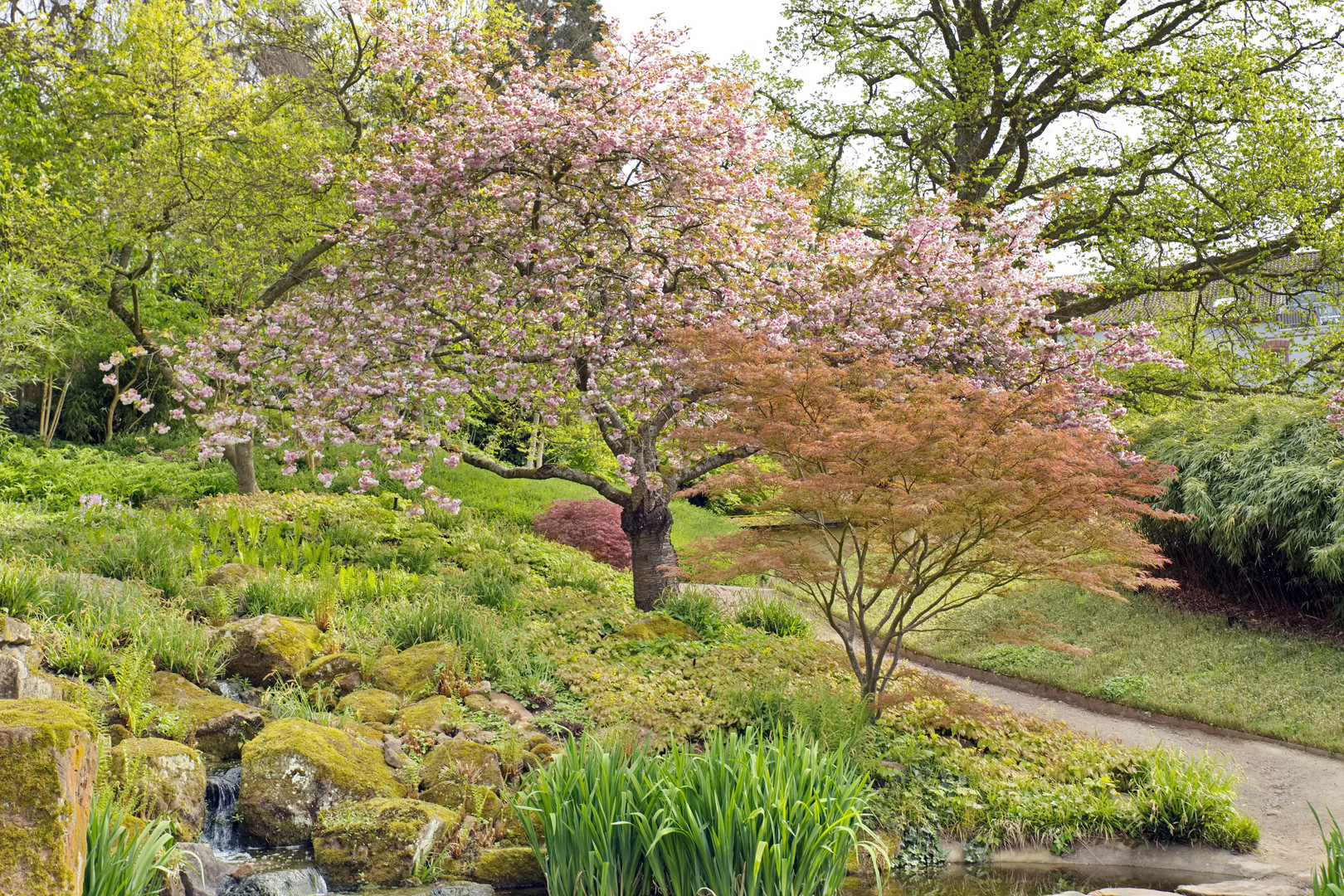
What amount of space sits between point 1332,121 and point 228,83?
15.1m

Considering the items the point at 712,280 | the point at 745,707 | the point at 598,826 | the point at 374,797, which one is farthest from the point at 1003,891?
the point at 712,280

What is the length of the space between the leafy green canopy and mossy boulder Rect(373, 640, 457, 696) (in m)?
8.68

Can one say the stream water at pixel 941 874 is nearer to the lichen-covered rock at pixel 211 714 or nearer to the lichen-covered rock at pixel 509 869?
the lichen-covered rock at pixel 509 869

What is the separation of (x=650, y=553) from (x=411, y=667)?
384 centimetres

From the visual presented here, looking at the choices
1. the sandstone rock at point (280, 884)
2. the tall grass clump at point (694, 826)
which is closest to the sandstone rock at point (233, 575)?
the sandstone rock at point (280, 884)

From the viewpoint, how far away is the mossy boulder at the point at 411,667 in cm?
661

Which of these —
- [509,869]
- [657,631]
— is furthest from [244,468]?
[509,869]

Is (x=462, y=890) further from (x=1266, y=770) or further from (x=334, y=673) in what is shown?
(x=1266, y=770)

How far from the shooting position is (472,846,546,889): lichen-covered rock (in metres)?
4.58

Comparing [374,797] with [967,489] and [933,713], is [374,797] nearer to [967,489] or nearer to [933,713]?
[967,489]

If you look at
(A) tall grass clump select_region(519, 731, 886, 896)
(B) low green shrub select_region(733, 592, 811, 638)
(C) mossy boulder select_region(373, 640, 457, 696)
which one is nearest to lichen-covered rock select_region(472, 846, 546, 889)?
(A) tall grass clump select_region(519, 731, 886, 896)

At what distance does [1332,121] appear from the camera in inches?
505

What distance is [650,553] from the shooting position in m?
10.2

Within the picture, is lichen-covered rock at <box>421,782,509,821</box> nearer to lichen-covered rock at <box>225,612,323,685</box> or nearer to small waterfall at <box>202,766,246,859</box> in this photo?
small waterfall at <box>202,766,246,859</box>
